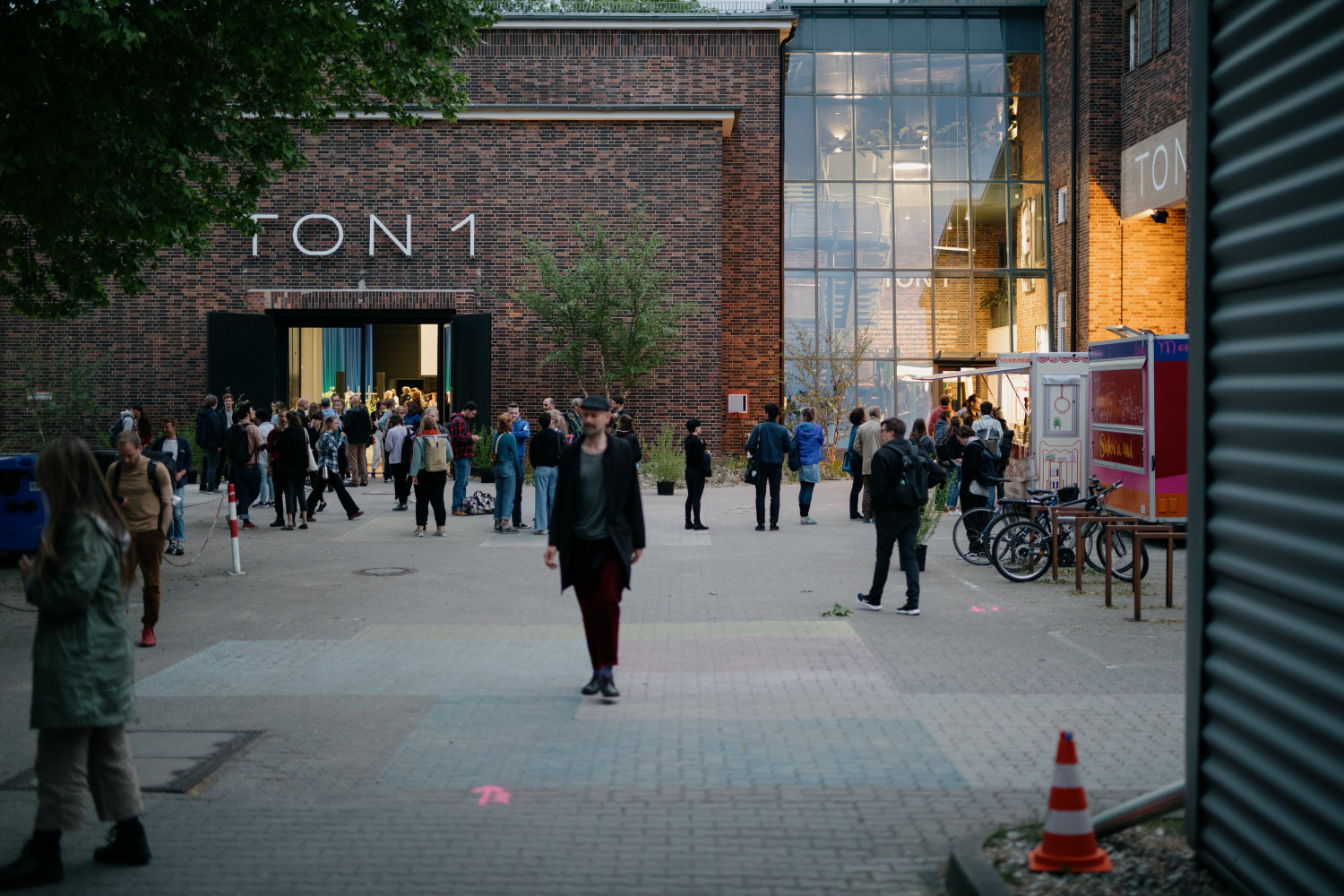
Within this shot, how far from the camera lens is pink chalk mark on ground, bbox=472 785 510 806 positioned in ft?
18.1

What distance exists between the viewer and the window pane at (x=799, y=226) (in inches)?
1282

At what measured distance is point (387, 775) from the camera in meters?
5.96

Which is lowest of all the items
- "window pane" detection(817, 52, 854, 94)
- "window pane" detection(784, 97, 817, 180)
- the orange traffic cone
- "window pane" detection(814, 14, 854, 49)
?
the orange traffic cone

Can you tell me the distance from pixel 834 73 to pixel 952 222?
17.0 ft

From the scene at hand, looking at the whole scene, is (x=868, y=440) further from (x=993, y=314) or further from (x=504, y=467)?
(x=993, y=314)

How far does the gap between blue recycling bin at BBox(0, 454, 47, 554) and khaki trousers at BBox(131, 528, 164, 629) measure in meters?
5.20

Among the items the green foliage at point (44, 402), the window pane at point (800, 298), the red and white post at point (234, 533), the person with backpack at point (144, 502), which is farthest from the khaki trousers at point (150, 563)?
the window pane at point (800, 298)

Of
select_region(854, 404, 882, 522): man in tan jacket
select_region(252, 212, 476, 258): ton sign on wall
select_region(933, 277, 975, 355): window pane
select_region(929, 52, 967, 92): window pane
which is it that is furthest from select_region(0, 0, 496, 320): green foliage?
select_region(929, 52, 967, 92): window pane

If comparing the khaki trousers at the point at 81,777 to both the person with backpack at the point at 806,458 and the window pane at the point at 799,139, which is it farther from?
the window pane at the point at 799,139

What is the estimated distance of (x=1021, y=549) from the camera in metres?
13.1

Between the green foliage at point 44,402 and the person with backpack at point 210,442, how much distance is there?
465cm

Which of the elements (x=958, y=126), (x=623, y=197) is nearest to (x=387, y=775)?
(x=623, y=197)

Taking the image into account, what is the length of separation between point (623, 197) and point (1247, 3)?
24.9 m

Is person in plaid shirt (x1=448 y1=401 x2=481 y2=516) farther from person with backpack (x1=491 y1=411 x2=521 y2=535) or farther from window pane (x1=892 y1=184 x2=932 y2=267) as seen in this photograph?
window pane (x1=892 y1=184 x2=932 y2=267)
